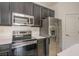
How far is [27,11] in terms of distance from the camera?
1.39 m

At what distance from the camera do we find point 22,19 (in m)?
1.36

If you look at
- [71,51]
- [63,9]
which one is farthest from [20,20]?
[71,51]

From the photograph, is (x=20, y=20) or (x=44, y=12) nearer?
(x=20, y=20)

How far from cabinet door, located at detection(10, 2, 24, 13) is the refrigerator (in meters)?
0.29

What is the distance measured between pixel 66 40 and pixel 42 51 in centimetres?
31

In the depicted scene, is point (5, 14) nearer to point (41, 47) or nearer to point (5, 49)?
point (5, 49)

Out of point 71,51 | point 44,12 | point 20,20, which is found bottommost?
point 71,51

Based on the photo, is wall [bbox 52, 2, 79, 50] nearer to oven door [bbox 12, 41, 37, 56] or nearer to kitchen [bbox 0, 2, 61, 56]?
kitchen [bbox 0, 2, 61, 56]

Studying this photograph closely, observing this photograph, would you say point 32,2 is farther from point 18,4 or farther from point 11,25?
point 11,25

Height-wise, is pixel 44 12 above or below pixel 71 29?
above

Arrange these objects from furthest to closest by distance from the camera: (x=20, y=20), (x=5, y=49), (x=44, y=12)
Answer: (x=44, y=12), (x=20, y=20), (x=5, y=49)

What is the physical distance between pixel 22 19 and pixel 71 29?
0.56 m

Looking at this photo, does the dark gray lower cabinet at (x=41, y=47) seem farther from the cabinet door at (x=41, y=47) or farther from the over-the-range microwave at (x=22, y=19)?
the over-the-range microwave at (x=22, y=19)

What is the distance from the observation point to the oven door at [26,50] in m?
1.32
